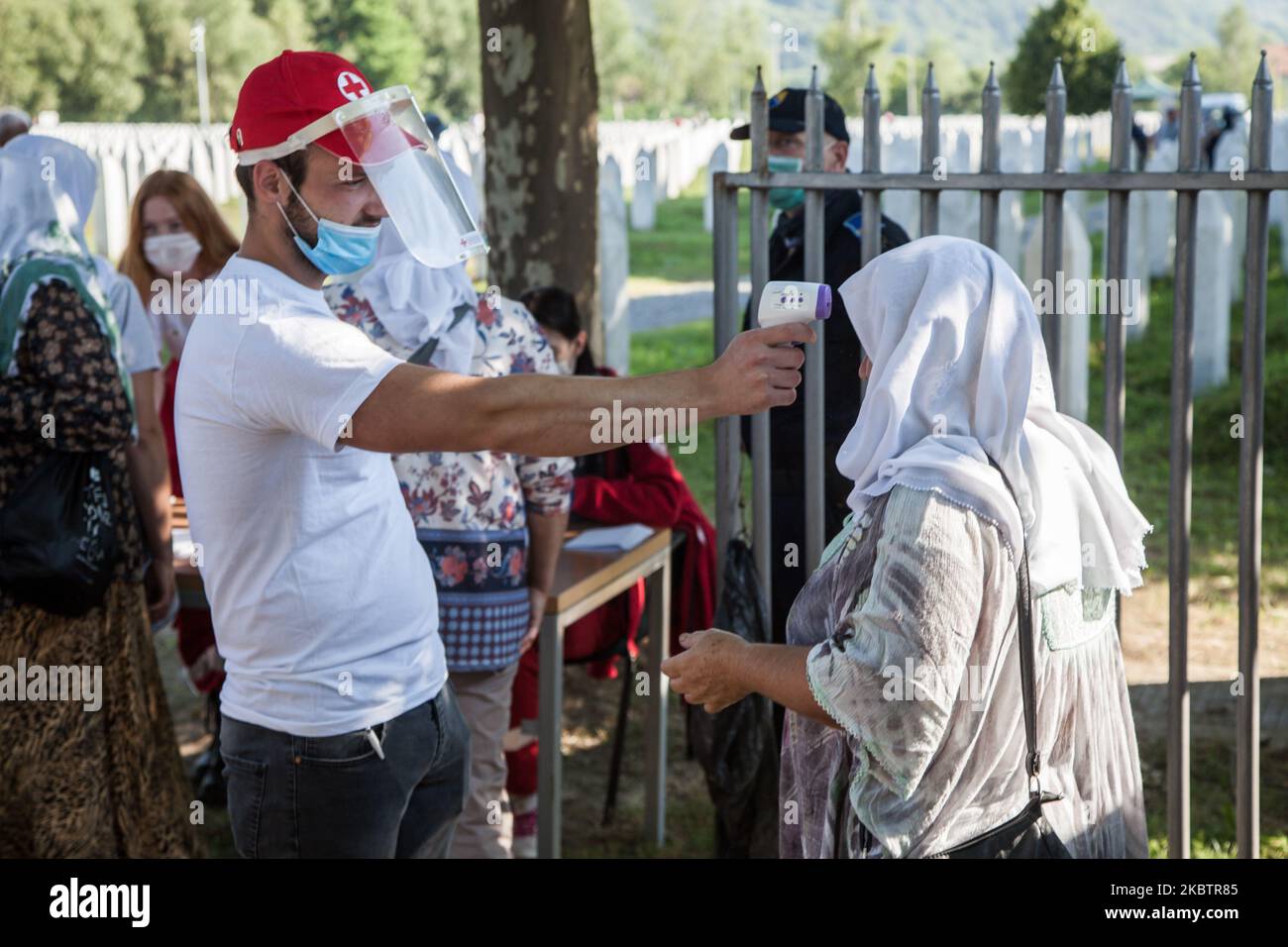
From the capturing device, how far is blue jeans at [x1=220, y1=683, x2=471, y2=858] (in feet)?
7.88

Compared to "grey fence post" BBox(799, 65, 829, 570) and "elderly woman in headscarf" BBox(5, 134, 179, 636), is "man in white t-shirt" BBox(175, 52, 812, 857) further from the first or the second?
"elderly woman in headscarf" BBox(5, 134, 179, 636)

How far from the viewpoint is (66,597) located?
3.52m

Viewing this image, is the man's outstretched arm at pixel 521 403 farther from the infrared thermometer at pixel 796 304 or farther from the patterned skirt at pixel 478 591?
the patterned skirt at pixel 478 591

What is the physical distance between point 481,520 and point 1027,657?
1.76 meters

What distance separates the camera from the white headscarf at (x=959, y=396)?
2148 millimetres

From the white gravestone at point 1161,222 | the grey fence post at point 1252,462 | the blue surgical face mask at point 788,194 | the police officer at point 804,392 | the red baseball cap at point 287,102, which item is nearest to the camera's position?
the red baseball cap at point 287,102

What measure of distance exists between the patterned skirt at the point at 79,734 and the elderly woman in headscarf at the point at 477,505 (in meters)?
0.84

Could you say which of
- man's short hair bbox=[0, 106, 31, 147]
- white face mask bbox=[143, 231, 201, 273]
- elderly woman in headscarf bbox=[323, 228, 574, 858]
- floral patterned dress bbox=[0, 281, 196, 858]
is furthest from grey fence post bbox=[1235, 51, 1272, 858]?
man's short hair bbox=[0, 106, 31, 147]

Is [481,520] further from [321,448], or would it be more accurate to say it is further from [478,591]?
[321,448]

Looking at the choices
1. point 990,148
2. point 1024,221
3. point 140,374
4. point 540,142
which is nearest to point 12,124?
point 140,374

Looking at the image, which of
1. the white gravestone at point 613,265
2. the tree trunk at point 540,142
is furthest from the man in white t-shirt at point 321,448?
the white gravestone at point 613,265

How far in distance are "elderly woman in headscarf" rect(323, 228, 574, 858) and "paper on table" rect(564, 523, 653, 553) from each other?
20.8 inches
